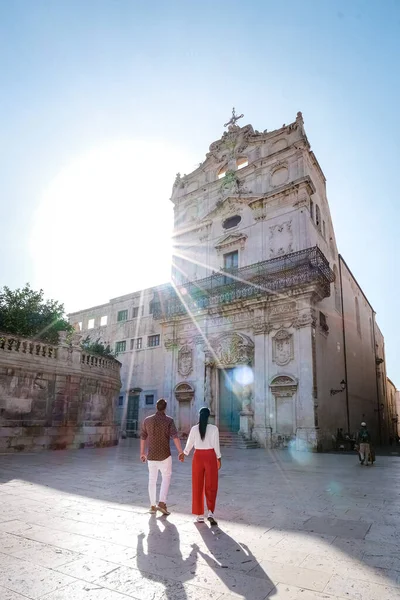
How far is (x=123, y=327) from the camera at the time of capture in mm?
31547

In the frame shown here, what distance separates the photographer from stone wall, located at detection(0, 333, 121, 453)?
13539mm

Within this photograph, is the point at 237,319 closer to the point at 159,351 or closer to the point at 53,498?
the point at 159,351

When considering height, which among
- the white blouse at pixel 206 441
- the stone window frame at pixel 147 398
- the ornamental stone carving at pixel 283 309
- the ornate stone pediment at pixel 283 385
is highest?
the ornamental stone carving at pixel 283 309

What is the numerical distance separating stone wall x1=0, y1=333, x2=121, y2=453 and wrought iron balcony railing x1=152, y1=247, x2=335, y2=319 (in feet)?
28.5

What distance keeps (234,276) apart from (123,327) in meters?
12.0

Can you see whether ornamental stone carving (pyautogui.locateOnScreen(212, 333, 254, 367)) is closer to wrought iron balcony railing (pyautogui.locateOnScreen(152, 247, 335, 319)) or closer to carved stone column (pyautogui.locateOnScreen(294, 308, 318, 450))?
wrought iron balcony railing (pyautogui.locateOnScreen(152, 247, 335, 319))

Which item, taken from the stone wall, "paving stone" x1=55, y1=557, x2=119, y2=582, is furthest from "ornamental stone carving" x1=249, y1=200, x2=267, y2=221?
"paving stone" x1=55, y1=557, x2=119, y2=582

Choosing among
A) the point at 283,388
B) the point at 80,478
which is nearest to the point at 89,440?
the point at 80,478

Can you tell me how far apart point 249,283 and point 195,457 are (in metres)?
17.8

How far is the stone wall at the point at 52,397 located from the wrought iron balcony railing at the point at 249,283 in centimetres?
867

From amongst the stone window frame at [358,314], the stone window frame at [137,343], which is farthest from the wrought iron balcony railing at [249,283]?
the stone window frame at [358,314]

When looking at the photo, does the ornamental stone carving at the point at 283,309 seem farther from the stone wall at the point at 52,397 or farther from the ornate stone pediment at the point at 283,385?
the stone wall at the point at 52,397

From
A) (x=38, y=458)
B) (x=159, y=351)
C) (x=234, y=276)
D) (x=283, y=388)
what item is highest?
(x=234, y=276)

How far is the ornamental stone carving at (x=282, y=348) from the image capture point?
20.1 m
